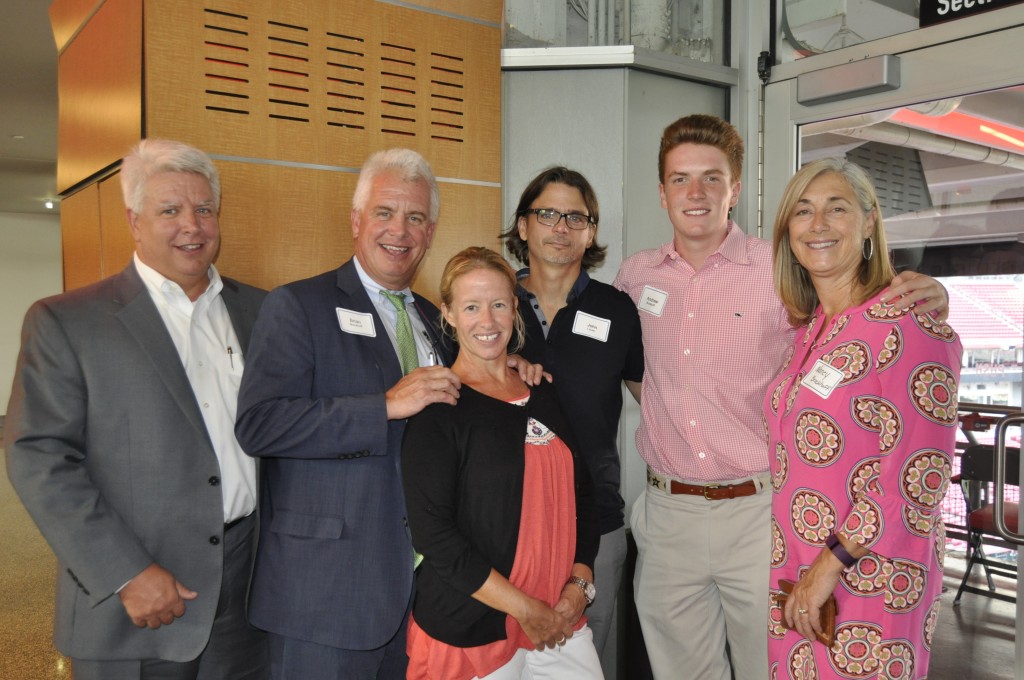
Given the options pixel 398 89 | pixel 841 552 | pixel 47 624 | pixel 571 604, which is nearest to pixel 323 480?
pixel 571 604

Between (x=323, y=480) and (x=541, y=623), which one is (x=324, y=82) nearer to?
(x=323, y=480)

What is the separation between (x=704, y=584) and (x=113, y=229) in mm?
2467

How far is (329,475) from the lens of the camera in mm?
2006

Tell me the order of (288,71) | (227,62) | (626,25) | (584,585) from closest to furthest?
1. (584,585)
2. (227,62)
3. (288,71)
4. (626,25)

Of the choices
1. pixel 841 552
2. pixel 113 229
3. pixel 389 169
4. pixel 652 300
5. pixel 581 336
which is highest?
pixel 389 169

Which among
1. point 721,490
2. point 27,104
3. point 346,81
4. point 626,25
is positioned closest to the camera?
point 721,490

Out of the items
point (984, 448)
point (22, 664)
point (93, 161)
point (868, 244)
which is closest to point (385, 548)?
point (868, 244)

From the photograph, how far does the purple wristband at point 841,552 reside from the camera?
1.82 metres

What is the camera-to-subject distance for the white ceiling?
19.8 ft

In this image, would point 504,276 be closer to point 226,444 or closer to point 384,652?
point 226,444

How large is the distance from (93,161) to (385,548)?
2.05 metres

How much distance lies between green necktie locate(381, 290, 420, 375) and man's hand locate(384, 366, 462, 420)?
244 millimetres

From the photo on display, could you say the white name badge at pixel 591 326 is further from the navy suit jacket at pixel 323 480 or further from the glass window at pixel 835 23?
the glass window at pixel 835 23

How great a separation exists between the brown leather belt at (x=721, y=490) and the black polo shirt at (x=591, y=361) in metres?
0.24
